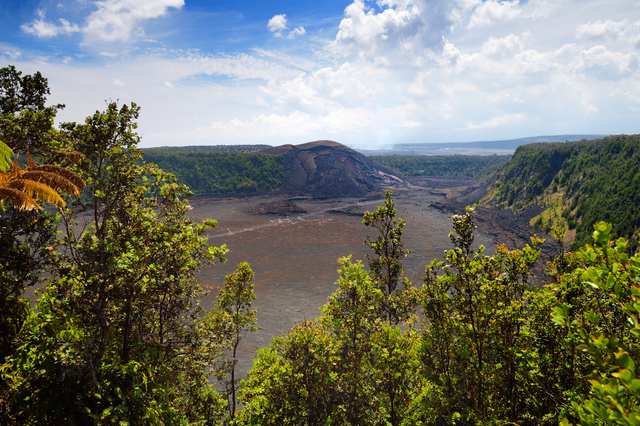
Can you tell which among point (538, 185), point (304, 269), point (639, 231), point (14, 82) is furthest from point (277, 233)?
point (538, 185)

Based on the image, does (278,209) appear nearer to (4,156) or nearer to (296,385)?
(296,385)

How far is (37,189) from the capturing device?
305 inches

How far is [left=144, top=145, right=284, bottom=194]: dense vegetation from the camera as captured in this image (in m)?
97.6

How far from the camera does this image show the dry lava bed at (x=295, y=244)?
28.6 m

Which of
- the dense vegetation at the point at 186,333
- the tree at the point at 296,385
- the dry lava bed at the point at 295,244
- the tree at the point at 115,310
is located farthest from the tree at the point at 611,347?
the dry lava bed at the point at 295,244

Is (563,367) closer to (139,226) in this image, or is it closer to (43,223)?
(139,226)

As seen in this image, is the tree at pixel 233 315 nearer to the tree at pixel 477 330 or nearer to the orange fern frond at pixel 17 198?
the orange fern frond at pixel 17 198

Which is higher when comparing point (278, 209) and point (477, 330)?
point (477, 330)

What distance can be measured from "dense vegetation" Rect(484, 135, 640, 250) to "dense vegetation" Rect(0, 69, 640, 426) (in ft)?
118

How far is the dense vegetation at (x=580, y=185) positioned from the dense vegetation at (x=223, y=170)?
69620 millimetres

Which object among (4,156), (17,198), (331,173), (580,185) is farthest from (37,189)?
(331,173)

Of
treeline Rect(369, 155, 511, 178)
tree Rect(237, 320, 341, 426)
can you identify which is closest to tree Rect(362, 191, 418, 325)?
tree Rect(237, 320, 341, 426)

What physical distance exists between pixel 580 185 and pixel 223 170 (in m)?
97.7

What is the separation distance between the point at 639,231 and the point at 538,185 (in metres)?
34.2
